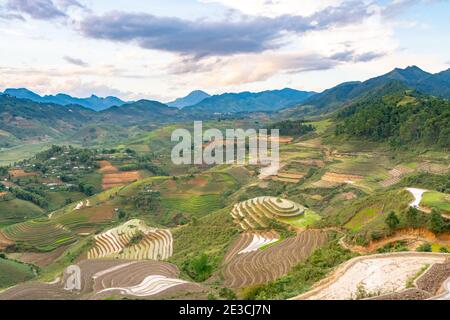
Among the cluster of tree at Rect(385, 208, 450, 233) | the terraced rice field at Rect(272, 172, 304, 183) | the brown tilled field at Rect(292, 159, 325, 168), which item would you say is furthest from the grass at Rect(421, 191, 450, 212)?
the brown tilled field at Rect(292, 159, 325, 168)

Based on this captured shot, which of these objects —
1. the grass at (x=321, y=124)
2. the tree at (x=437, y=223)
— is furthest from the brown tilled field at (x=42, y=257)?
the grass at (x=321, y=124)

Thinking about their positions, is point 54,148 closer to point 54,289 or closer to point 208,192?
point 208,192

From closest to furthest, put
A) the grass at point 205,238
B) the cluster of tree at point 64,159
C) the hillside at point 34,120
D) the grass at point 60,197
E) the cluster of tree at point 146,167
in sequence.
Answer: the grass at point 205,238 → the grass at point 60,197 → the cluster of tree at point 146,167 → the cluster of tree at point 64,159 → the hillside at point 34,120

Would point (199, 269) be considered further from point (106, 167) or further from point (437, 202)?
point (106, 167)

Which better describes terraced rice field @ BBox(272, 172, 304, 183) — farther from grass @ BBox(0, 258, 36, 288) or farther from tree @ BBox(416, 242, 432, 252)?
tree @ BBox(416, 242, 432, 252)

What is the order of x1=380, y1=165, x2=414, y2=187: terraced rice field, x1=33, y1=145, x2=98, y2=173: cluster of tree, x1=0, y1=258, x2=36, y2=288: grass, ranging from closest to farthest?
1. x1=0, y1=258, x2=36, y2=288: grass
2. x1=380, y1=165, x2=414, y2=187: terraced rice field
3. x1=33, y1=145, x2=98, y2=173: cluster of tree

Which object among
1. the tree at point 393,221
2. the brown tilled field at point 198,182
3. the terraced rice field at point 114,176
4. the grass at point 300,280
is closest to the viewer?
the grass at point 300,280

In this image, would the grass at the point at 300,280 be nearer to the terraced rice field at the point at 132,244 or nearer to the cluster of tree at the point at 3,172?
the terraced rice field at the point at 132,244
